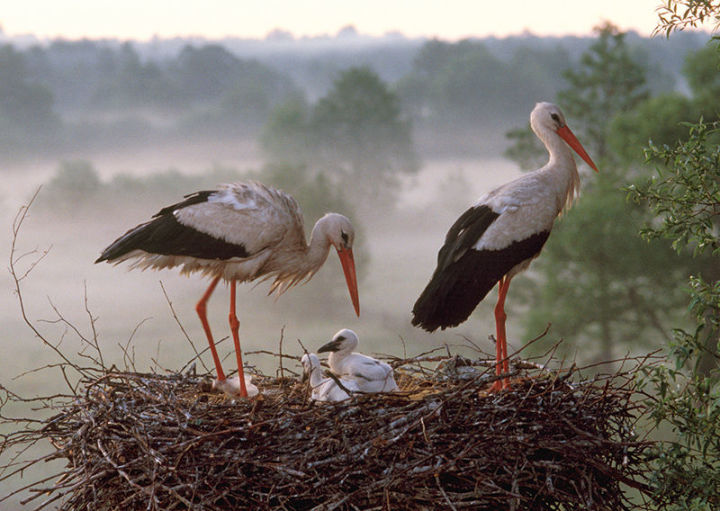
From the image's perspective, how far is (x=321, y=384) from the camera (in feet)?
16.0

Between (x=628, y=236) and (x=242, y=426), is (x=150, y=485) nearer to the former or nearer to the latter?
(x=242, y=426)

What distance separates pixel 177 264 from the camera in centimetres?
504

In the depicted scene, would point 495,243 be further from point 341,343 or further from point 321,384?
point 321,384

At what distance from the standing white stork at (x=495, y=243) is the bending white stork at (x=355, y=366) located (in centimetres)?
34

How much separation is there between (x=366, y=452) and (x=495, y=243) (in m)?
1.51

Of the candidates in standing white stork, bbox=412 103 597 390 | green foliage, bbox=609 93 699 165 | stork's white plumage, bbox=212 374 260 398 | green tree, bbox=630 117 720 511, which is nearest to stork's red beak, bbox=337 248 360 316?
standing white stork, bbox=412 103 597 390

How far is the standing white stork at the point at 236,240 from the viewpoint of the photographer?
4.89 meters

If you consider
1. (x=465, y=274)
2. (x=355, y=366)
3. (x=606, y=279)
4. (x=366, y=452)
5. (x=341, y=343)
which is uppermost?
(x=606, y=279)

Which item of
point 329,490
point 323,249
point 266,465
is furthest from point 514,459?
point 323,249

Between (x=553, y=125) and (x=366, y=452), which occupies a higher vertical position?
(x=553, y=125)

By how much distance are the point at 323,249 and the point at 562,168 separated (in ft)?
4.88

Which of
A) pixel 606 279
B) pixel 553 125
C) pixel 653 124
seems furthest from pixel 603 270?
pixel 553 125

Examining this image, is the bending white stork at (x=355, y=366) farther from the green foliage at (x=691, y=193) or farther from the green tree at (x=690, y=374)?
the green foliage at (x=691, y=193)

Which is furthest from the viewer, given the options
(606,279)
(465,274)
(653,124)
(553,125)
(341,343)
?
(606,279)
